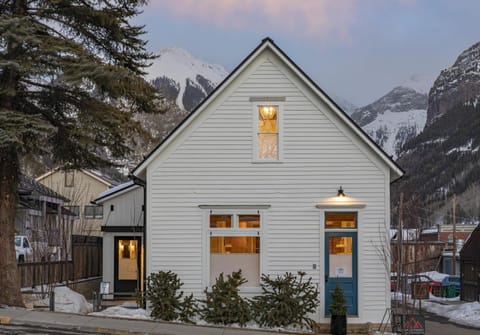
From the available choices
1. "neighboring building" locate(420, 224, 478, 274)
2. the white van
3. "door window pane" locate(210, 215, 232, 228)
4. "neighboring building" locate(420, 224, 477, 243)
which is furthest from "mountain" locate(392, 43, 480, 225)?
"door window pane" locate(210, 215, 232, 228)

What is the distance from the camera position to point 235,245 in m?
19.5

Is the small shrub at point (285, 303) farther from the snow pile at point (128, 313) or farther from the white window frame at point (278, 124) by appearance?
the white window frame at point (278, 124)

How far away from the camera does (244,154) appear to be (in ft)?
64.3

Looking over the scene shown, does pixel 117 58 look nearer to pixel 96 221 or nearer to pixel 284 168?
pixel 284 168

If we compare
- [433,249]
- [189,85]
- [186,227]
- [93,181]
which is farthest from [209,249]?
[189,85]

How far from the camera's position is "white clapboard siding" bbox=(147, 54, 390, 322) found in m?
19.3

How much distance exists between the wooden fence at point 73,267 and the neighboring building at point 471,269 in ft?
53.3

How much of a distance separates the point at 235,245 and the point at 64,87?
6200 mm

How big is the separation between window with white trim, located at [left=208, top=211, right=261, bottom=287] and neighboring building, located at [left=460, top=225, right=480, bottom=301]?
15.7 meters

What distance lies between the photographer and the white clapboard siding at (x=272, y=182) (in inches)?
758

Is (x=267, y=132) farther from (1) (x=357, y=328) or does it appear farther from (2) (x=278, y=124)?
(1) (x=357, y=328)

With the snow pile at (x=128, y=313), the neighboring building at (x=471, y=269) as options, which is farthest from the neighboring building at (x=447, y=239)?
the snow pile at (x=128, y=313)

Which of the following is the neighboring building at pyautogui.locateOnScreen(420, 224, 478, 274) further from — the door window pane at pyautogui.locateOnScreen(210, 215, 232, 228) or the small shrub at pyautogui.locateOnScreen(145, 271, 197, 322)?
the small shrub at pyautogui.locateOnScreen(145, 271, 197, 322)

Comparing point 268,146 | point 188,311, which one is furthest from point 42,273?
point 268,146
